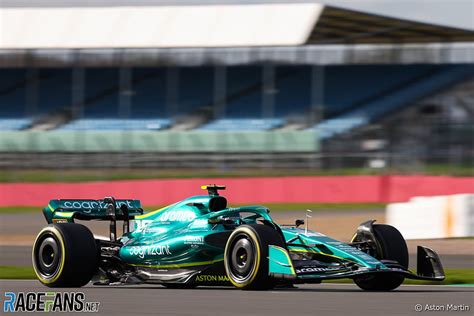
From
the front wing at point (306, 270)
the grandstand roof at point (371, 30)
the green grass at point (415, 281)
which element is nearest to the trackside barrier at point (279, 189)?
the grandstand roof at point (371, 30)

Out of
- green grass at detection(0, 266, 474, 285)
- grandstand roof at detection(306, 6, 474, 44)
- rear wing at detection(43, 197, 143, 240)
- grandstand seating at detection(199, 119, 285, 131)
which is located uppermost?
grandstand roof at detection(306, 6, 474, 44)

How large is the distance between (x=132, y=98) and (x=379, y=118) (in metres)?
9.05

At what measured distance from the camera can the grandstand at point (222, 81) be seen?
3216 centimetres

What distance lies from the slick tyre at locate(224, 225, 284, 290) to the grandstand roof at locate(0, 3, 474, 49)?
75.4 ft

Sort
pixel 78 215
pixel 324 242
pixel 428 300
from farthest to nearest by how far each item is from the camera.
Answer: pixel 78 215 → pixel 324 242 → pixel 428 300

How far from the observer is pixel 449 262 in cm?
1464

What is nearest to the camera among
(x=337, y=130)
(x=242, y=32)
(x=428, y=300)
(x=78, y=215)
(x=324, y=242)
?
(x=428, y=300)

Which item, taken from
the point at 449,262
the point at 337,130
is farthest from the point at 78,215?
the point at 337,130

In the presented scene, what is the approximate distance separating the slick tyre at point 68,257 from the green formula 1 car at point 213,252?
1 cm

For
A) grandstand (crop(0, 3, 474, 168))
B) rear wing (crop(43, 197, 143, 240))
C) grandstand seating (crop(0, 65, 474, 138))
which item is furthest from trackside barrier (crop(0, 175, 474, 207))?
rear wing (crop(43, 197, 143, 240))

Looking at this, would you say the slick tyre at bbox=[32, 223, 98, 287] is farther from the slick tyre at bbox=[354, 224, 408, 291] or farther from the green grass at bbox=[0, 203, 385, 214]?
the green grass at bbox=[0, 203, 385, 214]

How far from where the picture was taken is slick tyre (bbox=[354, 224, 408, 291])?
10336 mm

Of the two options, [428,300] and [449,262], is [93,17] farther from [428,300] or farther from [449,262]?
[428,300]

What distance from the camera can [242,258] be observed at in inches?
386
